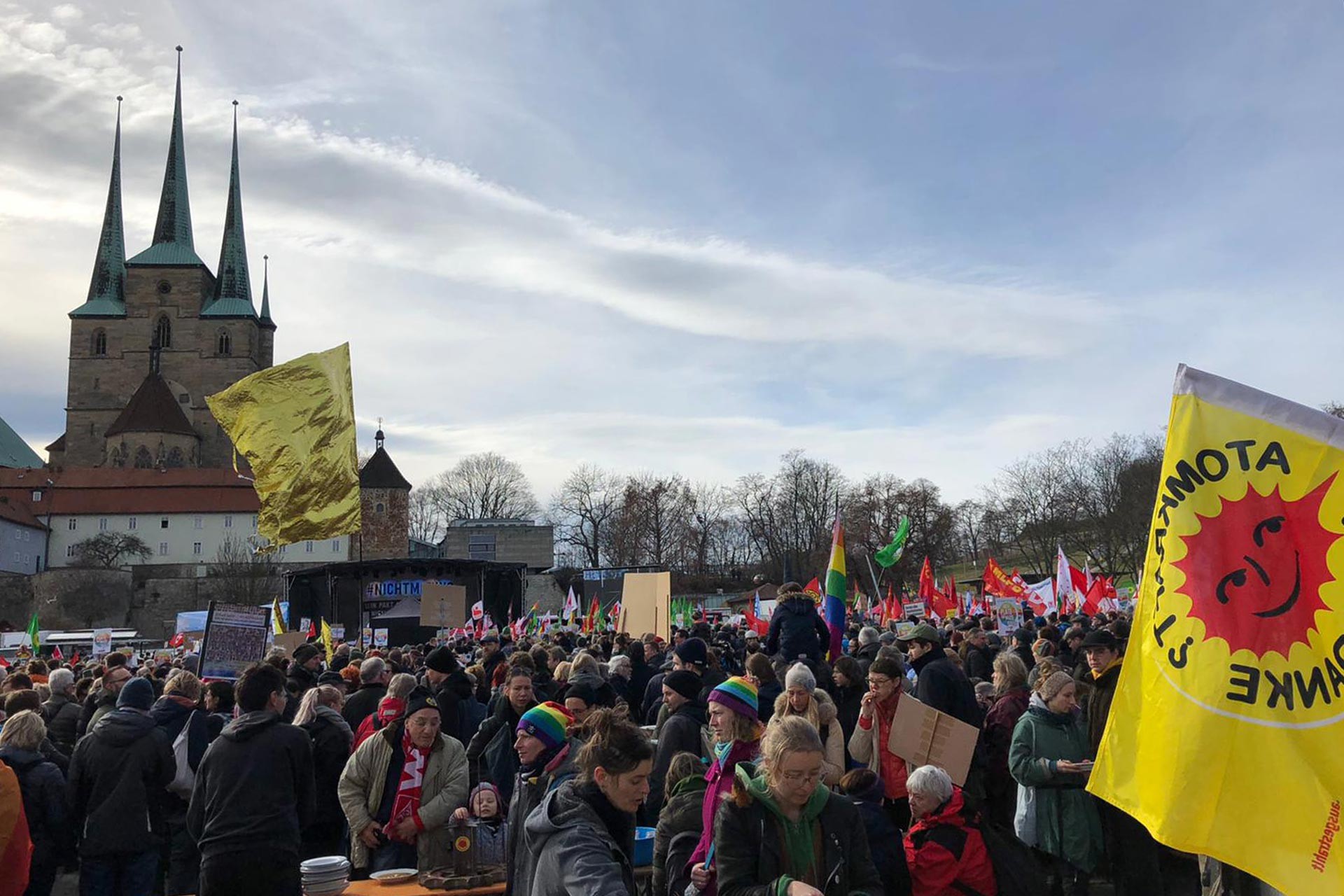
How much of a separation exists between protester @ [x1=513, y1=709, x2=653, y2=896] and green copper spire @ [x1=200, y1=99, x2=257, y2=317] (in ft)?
356

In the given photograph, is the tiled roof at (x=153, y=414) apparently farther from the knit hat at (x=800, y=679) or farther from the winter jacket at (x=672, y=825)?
the winter jacket at (x=672, y=825)

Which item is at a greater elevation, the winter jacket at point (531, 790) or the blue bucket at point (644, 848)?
the winter jacket at point (531, 790)

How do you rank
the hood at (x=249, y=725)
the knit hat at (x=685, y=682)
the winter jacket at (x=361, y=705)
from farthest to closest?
the winter jacket at (x=361, y=705), the knit hat at (x=685, y=682), the hood at (x=249, y=725)

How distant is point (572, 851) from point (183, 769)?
488 centimetres

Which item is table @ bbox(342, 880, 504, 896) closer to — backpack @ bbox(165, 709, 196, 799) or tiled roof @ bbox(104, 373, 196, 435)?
backpack @ bbox(165, 709, 196, 799)

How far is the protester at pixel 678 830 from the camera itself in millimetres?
4789

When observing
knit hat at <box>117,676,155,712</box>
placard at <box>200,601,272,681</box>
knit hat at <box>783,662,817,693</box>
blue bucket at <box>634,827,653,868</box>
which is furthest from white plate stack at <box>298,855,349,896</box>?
placard at <box>200,601,272,681</box>

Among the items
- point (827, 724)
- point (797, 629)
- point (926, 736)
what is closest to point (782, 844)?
point (926, 736)

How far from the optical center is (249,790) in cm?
563

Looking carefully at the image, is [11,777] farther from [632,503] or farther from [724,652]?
[632,503]

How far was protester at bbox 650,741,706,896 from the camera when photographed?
4789 mm

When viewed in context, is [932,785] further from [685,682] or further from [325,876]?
[325,876]

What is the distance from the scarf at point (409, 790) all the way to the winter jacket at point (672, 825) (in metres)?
2.02

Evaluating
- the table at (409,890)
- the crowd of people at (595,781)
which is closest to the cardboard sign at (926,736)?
the crowd of people at (595,781)
